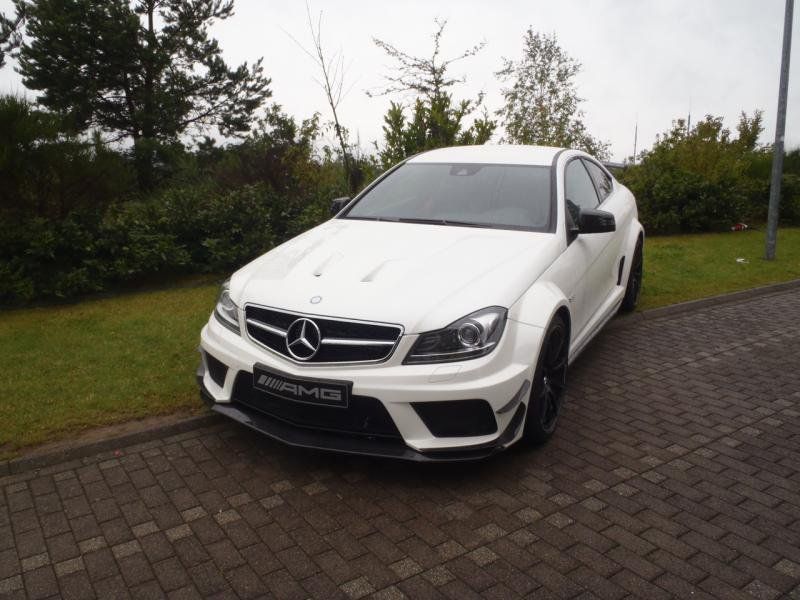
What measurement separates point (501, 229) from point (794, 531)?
237cm

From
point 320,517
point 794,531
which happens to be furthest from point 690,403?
point 320,517

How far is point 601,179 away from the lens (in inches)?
256

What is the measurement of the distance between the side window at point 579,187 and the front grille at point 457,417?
2.09 meters

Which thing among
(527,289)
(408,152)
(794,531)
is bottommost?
(794,531)

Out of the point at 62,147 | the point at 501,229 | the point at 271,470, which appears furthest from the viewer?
the point at 62,147

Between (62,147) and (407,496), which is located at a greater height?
(62,147)

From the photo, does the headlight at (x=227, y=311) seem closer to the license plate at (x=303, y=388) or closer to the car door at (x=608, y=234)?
the license plate at (x=303, y=388)

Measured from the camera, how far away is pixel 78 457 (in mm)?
4070

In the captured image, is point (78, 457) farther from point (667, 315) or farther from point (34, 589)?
point (667, 315)

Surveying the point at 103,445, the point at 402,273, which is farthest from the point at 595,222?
the point at 103,445

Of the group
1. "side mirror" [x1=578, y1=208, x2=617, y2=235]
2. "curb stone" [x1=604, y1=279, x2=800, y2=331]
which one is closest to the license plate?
"side mirror" [x1=578, y1=208, x2=617, y2=235]

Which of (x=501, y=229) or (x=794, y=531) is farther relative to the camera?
(x=501, y=229)

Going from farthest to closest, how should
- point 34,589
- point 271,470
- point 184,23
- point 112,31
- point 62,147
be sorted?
point 184,23, point 112,31, point 62,147, point 271,470, point 34,589

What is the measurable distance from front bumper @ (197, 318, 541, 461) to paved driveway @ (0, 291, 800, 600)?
280 mm
